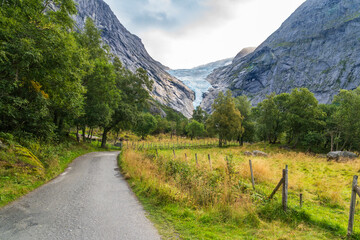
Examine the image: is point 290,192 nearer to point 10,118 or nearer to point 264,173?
point 264,173

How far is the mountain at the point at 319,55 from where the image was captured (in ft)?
425

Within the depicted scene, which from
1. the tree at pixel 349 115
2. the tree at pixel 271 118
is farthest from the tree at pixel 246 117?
the tree at pixel 349 115

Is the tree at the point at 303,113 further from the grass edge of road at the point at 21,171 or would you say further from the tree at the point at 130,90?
the grass edge of road at the point at 21,171

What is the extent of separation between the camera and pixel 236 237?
4.89m

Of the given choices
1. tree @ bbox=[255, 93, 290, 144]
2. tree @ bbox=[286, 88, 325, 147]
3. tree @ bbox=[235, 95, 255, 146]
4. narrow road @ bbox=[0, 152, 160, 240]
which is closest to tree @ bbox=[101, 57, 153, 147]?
narrow road @ bbox=[0, 152, 160, 240]

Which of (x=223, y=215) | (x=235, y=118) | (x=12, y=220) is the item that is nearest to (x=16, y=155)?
(x=12, y=220)

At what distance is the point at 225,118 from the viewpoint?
38906 mm

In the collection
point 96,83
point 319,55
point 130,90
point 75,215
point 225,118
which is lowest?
point 75,215

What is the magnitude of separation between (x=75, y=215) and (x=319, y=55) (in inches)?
8126

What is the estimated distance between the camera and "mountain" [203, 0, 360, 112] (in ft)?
425

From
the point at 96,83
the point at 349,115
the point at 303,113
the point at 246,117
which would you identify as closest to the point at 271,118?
the point at 303,113

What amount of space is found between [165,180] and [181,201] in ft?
9.92

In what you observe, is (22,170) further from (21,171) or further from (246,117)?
(246,117)

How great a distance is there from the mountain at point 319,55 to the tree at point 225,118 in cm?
12348
